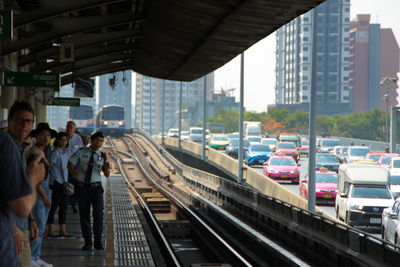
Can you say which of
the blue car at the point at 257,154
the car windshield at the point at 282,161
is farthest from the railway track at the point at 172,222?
the blue car at the point at 257,154

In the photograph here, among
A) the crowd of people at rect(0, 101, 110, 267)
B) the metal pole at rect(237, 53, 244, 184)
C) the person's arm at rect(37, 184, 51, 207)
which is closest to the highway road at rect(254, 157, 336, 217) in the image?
the metal pole at rect(237, 53, 244, 184)

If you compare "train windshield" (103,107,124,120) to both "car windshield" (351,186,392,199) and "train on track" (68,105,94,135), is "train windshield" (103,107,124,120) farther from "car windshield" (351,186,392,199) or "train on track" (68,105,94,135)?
"car windshield" (351,186,392,199)

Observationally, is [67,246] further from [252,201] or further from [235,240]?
[252,201]

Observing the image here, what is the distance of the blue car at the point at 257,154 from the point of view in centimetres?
5441

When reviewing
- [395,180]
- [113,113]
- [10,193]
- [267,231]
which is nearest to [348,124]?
[113,113]

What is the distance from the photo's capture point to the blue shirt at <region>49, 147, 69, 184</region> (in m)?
12.1

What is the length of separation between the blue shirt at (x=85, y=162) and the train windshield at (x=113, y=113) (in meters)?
60.6

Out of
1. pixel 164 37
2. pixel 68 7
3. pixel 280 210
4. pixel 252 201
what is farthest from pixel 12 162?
pixel 252 201

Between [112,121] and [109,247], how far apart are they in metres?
61.4

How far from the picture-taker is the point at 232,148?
65125mm

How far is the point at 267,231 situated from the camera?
24.4 metres

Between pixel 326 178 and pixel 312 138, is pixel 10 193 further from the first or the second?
pixel 326 178

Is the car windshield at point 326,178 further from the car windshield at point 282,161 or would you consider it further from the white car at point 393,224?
the white car at point 393,224

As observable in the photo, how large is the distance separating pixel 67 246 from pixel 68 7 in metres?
4.35
